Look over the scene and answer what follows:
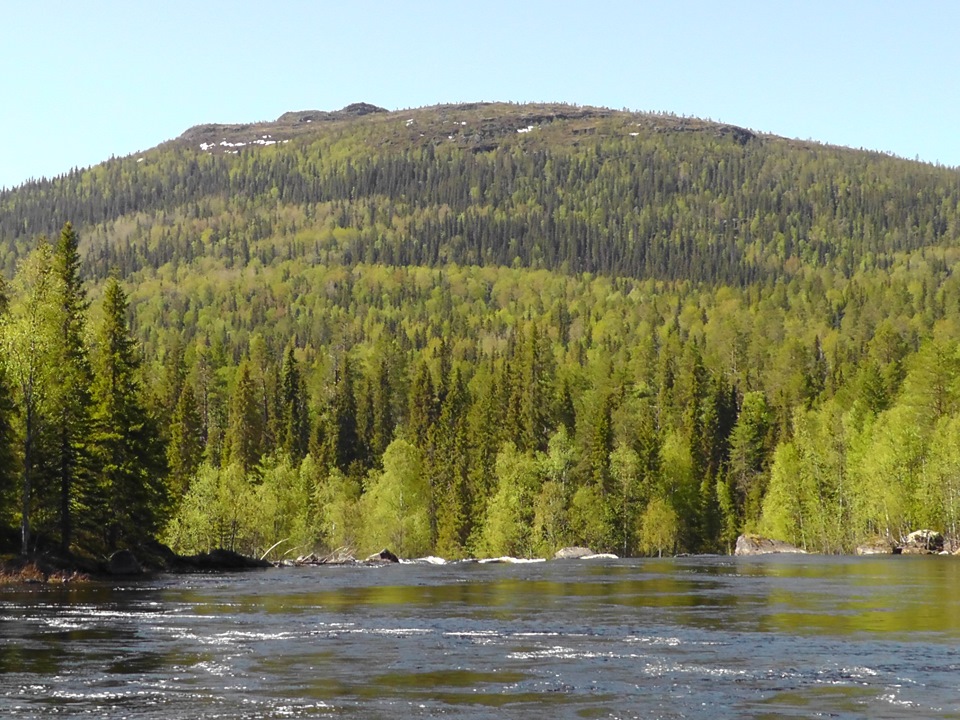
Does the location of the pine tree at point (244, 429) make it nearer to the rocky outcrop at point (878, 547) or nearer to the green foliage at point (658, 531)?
the green foliage at point (658, 531)

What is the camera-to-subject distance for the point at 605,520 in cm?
13062

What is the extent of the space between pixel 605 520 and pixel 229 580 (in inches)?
2733

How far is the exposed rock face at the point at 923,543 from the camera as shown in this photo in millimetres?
103875

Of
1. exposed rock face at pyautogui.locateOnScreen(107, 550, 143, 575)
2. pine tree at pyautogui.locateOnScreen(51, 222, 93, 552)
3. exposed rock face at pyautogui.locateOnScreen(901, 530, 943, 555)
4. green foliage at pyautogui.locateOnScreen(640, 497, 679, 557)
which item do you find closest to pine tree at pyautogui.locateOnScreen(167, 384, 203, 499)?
pine tree at pyautogui.locateOnScreen(51, 222, 93, 552)

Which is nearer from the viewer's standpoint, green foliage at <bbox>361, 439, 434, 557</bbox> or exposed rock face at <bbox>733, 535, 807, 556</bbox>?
exposed rock face at <bbox>733, 535, 807, 556</bbox>

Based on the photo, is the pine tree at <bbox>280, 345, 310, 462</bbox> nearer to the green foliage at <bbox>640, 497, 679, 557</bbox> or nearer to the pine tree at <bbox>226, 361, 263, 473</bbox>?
the pine tree at <bbox>226, 361, 263, 473</bbox>

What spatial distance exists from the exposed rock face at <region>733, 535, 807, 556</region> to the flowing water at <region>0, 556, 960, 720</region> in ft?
209

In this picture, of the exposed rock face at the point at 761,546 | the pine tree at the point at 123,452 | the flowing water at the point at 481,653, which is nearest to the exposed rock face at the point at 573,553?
the exposed rock face at the point at 761,546

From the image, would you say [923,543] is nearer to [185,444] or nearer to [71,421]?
[185,444]

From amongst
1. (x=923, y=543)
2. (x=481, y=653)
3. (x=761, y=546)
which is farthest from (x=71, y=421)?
(x=761, y=546)

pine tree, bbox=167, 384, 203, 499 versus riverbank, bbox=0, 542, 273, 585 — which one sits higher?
pine tree, bbox=167, 384, 203, 499

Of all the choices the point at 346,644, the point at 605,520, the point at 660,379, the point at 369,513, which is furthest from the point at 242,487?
the point at 346,644

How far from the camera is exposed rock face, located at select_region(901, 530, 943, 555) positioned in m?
104

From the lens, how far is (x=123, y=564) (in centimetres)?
6844
